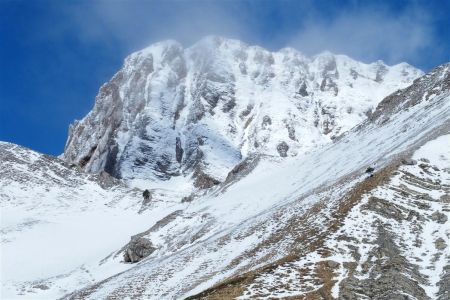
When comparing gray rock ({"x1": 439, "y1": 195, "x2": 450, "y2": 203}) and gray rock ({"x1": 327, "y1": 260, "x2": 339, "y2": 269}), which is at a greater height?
gray rock ({"x1": 439, "y1": 195, "x2": 450, "y2": 203})

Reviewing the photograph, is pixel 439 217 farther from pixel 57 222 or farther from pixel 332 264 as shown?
pixel 57 222

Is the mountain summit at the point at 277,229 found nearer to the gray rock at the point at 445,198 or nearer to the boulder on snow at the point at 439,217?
the boulder on snow at the point at 439,217

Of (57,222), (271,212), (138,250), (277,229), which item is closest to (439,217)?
(277,229)

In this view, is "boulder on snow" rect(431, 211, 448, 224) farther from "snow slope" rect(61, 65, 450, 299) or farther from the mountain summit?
"snow slope" rect(61, 65, 450, 299)

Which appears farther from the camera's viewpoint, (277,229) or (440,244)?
(277,229)

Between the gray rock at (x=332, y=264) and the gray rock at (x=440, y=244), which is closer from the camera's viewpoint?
the gray rock at (x=332, y=264)

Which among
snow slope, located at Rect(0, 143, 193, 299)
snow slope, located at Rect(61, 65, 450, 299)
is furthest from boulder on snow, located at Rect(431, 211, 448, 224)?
snow slope, located at Rect(0, 143, 193, 299)

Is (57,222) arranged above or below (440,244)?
above

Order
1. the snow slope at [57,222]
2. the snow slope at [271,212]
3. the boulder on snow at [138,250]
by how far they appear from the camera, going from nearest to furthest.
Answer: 1. the snow slope at [271,212]
2. the boulder on snow at [138,250]
3. the snow slope at [57,222]

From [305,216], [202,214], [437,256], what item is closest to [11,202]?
[202,214]

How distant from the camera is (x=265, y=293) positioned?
24.7 metres

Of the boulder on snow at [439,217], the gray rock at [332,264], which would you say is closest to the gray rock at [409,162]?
the boulder on snow at [439,217]

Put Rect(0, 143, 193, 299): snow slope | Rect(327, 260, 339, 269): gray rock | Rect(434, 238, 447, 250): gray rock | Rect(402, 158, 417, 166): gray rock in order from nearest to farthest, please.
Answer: Rect(327, 260, 339, 269): gray rock < Rect(434, 238, 447, 250): gray rock < Rect(402, 158, 417, 166): gray rock < Rect(0, 143, 193, 299): snow slope

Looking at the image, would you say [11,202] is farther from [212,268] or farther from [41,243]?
[212,268]
